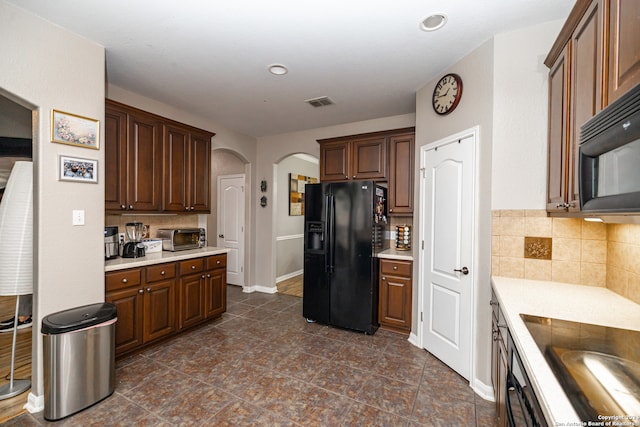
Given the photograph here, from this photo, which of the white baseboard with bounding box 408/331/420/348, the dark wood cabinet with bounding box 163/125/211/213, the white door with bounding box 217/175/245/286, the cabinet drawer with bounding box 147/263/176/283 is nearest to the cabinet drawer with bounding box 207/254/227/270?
the cabinet drawer with bounding box 147/263/176/283

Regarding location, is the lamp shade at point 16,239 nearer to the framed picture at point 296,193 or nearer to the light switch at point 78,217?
the light switch at point 78,217

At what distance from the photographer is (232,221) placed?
538cm

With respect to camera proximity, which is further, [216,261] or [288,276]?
[288,276]

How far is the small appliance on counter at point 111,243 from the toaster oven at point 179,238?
52 cm

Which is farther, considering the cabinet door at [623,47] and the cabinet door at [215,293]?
the cabinet door at [215,293]

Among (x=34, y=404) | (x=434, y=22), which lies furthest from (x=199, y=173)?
(x=434, y=22)

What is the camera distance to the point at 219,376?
7.91 feet

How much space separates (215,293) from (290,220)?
2712 mm

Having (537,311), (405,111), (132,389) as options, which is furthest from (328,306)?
(405,111)

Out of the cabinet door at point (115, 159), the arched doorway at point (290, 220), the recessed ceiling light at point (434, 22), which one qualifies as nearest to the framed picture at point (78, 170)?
the cabinet door at point (115, 159)

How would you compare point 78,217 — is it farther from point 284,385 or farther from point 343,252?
point 343,252

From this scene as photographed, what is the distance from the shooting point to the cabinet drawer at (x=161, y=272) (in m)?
2.76

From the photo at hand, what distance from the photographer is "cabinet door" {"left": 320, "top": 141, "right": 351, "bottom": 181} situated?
392 cm

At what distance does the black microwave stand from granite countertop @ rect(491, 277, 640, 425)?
1.79 feet
